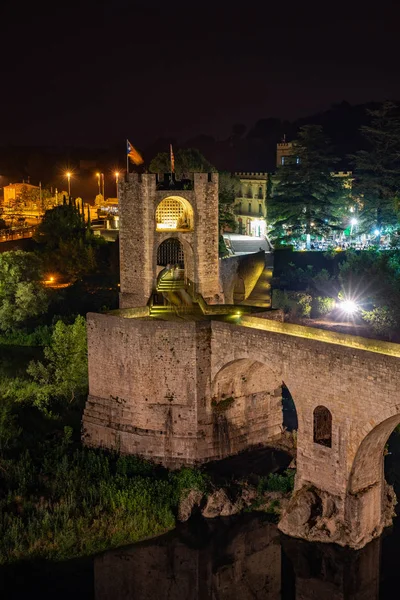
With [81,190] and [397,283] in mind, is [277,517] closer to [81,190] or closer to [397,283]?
[397,283]

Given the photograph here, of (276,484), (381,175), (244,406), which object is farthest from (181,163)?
(276,484)

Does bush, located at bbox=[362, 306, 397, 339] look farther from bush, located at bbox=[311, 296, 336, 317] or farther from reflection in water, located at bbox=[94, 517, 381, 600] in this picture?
reflection in water, located at bbox=[94, 517, 381, 600]

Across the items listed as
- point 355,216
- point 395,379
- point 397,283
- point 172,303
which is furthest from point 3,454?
point 355,216

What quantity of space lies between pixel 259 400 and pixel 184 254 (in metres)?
5.86

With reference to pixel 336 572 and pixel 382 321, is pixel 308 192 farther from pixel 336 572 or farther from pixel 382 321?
pixel 336 572

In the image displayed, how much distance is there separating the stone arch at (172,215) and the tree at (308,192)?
13967 mm

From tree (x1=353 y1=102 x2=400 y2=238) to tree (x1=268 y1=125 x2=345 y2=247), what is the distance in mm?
1470

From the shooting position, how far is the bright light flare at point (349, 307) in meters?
35.5

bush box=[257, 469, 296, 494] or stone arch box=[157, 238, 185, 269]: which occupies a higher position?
stone arch box=[157, 238, 185, 269]

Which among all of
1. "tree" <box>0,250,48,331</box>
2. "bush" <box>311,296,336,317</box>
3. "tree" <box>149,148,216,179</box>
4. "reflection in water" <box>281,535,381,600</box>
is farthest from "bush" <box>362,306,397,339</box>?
"tree" <box>0,250,48,331</box>

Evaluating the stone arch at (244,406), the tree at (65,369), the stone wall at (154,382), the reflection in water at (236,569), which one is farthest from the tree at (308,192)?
the reflection in water at (236,569)

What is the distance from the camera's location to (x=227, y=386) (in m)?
25.0

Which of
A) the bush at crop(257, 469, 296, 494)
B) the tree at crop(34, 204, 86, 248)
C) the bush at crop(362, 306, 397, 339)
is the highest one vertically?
the tree at crop(34, 204, 86, 248)

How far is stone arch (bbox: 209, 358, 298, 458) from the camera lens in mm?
24656
